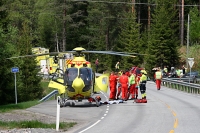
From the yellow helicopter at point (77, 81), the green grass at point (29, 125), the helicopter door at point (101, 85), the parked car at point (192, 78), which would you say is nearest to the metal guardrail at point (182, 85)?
the parked car at point (192, 78)

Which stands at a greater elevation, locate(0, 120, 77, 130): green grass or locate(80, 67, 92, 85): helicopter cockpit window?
locate(80, 67, 92, 85): helicopter cockpit window

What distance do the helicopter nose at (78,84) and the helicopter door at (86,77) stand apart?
0.33 m

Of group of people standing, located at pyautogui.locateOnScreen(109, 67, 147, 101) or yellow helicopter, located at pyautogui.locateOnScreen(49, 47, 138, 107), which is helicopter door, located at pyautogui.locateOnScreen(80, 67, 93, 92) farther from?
group of people standing, located at pyautogui.locateOnScreen(109, 67, 147, 101)

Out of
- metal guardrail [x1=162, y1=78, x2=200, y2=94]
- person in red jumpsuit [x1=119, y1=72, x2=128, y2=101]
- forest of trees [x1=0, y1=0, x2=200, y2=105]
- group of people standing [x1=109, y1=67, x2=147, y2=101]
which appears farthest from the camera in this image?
forest of trees [x1=0, y1=0, x2=200, y2=105]

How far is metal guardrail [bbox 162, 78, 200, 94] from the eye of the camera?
35875 millimetres

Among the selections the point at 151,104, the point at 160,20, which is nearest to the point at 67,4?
the point at 160,20

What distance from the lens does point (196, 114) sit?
20406mm

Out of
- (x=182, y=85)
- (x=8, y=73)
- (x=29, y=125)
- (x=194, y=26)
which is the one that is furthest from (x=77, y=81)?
(x=194, y=26)

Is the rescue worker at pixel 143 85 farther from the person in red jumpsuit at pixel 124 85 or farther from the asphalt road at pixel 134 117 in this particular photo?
the person in red jumpsuit at pixel 124 85

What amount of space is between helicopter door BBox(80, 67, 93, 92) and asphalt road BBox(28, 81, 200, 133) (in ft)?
3.89

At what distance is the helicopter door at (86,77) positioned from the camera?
24011 millimetres

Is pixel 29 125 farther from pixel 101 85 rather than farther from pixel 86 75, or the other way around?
pixel 101 85

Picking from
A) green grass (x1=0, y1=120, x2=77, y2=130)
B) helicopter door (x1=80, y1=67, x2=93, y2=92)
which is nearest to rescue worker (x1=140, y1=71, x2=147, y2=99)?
helicopter door (x1=80, y1=67, x2=93, y2=92)

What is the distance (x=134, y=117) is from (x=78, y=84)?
476 cm
